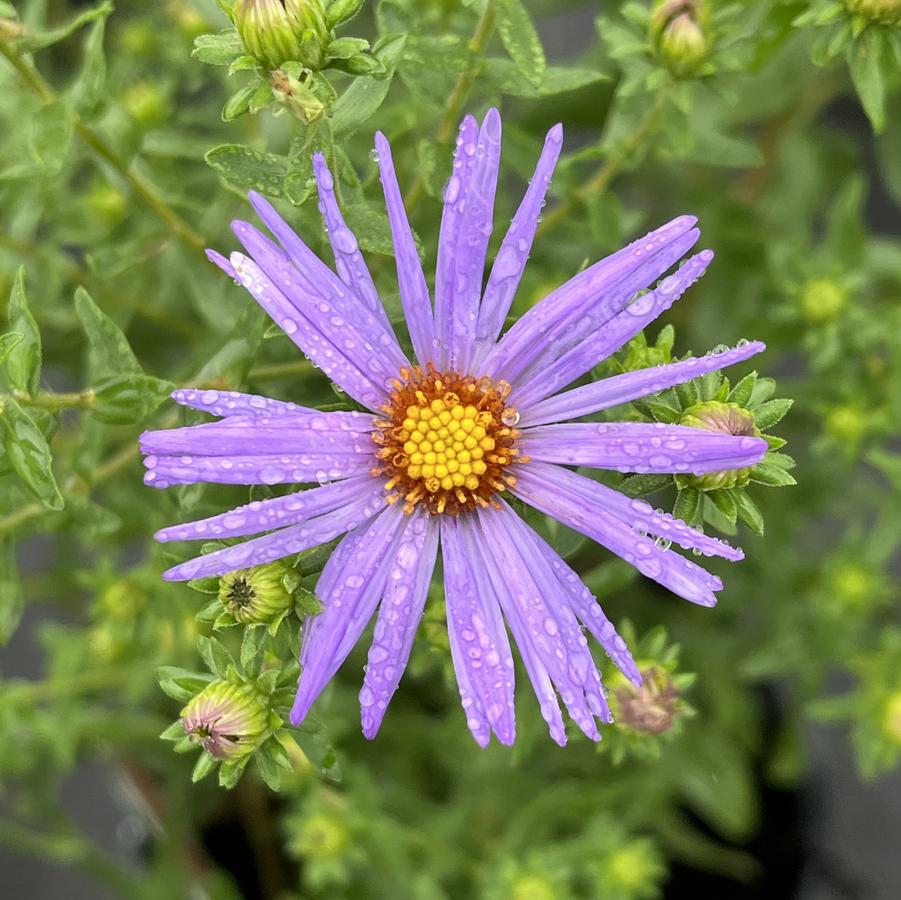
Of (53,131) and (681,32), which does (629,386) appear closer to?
(681,32)

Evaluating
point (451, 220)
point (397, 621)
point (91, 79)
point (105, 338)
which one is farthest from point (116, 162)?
point (397, 621)

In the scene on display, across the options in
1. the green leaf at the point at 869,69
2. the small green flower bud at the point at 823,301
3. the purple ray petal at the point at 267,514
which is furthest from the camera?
the small green flower bud at the point at 823,301

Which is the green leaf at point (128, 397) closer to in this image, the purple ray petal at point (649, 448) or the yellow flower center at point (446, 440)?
the yellow flower center at point (446, 440)

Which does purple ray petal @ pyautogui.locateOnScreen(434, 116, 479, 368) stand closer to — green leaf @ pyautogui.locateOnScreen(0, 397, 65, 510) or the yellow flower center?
the yellow flower center

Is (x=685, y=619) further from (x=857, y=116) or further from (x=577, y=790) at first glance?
(x=857, y=116)

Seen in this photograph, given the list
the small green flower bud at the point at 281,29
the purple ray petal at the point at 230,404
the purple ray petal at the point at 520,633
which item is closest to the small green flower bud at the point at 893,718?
the purple ray petal at the point at 520,633

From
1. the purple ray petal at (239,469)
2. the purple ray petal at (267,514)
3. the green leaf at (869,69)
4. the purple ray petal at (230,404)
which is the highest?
the green leaf at (869,69)
